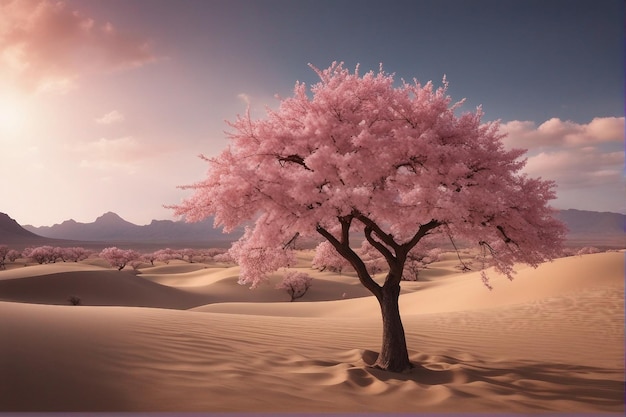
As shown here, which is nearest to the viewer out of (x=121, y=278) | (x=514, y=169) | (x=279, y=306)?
(x=514, y=169)

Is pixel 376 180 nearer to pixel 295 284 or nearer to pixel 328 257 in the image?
pixel 328 257

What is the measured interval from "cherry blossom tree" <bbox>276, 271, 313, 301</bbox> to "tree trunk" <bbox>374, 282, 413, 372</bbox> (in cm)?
3867

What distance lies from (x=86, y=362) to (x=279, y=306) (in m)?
24.2

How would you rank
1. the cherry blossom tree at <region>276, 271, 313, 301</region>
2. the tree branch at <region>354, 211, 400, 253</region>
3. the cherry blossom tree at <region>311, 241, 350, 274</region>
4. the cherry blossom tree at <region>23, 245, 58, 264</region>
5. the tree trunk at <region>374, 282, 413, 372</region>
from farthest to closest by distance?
the cherry blossom tree at <region>23, 245, 58, 264</region> < the cherry blossom tree at <region>276, 271, 313, 301</region> < the cherry blossom tree at <region>311, 241, 350, 274</region> < the tree branch at <region>354, 211, 400, 253</region> < the tree trunk at <region>374, 282, 413, 372</region>

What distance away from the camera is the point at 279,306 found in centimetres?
2922

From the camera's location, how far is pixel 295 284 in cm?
4744

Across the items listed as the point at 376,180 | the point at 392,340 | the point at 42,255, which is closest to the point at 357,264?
the point at 392,340

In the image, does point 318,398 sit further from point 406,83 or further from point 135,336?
point 406,83

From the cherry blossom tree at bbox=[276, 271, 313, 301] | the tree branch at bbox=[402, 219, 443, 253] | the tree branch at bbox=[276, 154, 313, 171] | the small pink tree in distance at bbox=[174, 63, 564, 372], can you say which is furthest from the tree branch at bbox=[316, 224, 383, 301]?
the cherry blossom tree at bbox=[276, 271, 313, 301]

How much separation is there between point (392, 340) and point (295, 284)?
39.6 meters

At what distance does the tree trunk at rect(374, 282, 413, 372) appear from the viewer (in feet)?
27.6

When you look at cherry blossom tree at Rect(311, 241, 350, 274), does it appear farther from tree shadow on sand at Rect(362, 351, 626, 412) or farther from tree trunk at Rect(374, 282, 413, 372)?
tree shadow on sand at Rect(362, 351, 626, 412)

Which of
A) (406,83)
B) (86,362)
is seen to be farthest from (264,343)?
(406,83)

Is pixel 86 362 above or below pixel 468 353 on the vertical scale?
above
